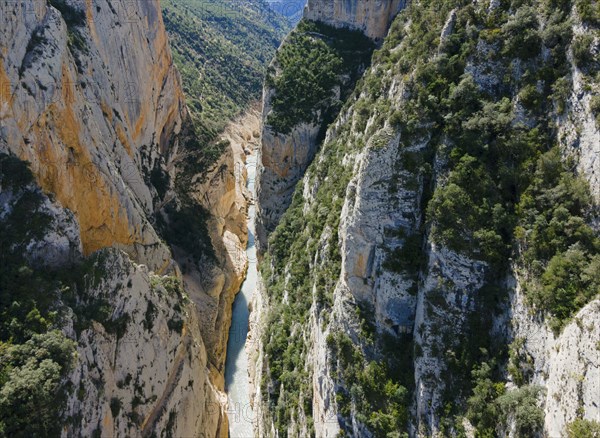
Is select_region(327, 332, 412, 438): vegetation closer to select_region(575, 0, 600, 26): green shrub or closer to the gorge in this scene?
the gorge

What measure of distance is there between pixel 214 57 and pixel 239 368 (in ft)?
250

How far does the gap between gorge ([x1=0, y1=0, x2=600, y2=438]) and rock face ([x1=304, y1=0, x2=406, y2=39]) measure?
1495 cm

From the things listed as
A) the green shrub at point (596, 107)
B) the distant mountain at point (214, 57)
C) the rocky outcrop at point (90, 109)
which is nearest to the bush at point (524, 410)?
the green shrub at point (596, 107)

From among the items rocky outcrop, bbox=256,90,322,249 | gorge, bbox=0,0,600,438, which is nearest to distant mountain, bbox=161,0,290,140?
rocky outcrop, bbox=256,90,322,249

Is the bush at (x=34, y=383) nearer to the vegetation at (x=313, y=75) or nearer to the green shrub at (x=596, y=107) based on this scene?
the green shrub at (x=596, y=107)

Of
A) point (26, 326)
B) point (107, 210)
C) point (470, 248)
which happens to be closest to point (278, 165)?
point (107, 210)

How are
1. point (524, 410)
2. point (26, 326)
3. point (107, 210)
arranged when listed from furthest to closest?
point (107, 210), point (26, 326), point (524, 410)

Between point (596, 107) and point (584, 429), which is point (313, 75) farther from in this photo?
point (584, 429)

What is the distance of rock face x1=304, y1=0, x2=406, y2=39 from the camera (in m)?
49.8

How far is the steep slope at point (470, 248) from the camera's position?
1570cm

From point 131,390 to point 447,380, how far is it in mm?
19794

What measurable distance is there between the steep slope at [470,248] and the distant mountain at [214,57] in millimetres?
38919

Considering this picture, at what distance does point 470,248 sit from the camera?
64.1 ft

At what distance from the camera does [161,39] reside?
158 feet
